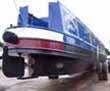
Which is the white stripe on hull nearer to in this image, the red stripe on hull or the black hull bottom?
the red stripe on hull

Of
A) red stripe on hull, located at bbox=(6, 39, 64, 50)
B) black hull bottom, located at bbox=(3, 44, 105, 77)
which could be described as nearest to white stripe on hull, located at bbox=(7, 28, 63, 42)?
red stripe on hull, located at bbox=(6, 39, 64, 50)

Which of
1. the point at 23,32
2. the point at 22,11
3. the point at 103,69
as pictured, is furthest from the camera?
the point at 103,69

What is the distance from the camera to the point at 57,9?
9.87 metres

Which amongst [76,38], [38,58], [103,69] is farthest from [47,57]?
[103,69]

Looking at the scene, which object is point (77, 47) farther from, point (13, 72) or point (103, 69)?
point (103, 69)

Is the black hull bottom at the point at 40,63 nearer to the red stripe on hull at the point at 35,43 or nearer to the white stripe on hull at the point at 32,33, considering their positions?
the red stripe on hull at the point at 35,43

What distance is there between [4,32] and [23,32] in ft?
1.82

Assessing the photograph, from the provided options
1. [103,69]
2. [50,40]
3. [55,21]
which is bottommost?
[103,69]

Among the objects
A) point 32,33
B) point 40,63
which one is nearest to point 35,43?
point 32,33

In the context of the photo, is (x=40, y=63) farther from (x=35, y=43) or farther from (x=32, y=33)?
(x=32, y=33)

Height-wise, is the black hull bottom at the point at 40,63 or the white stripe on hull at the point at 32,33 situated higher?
the white stripe on hull at the point at 32,33

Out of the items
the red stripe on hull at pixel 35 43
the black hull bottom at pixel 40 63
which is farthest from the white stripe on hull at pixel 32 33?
the black hull bottom at pixel 40 63

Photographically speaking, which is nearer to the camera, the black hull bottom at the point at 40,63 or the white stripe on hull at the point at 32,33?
the white stripe on hull at the point at 32,33

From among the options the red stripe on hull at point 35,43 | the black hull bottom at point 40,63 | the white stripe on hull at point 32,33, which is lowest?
the black hull bottom at point 40,63
